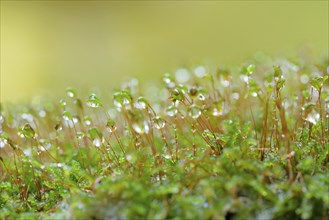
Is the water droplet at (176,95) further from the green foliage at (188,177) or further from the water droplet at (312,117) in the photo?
the water droplet at (312,117)

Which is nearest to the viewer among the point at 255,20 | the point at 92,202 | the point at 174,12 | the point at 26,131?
the point at 92,202

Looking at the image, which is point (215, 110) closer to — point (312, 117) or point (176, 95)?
point (176, 95)

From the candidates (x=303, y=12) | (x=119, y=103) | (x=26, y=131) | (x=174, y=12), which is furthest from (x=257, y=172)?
(x=174, y=12)

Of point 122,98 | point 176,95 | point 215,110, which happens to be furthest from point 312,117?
point 122,98

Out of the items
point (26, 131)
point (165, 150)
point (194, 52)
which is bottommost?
point (165, 150)

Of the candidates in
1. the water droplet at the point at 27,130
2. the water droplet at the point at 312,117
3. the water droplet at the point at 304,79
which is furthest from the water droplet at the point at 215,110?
the water droplet at the point at 304,79

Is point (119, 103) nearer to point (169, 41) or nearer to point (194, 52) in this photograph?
point (194, 52)

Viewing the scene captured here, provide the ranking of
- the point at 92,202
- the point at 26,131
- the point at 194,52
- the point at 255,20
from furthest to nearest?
1. the point at 255,20
2. the point at 194,52
3. the point at 26,131
4. the point at 92,202

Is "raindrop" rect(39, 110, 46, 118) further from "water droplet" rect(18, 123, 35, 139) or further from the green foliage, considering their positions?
"water droplet" rect(18, 123, 35, 139)

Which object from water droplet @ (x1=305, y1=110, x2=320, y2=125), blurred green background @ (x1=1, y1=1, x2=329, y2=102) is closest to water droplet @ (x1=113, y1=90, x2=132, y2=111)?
water droplet @ (x1=305, y1=110, x2=320, y2=125)
